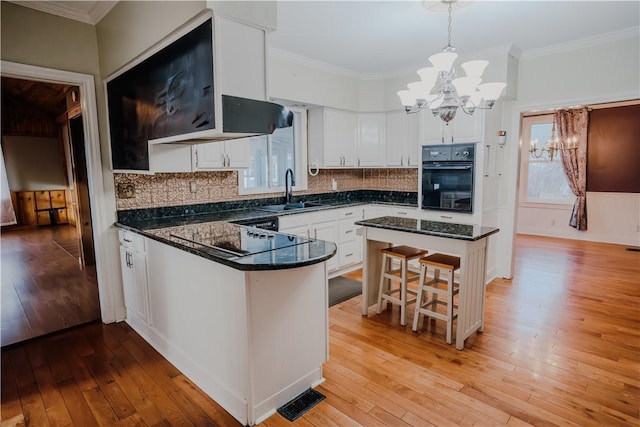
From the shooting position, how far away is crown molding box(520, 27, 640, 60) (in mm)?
3395

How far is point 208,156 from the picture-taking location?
3373mm

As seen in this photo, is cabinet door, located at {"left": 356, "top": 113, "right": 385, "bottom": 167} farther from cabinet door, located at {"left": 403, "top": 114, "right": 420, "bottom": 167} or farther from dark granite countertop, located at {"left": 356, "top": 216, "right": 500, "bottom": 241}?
dark granite countertop, located at {"left": 356, "top": 216, "right": 500, "bottom": 241}

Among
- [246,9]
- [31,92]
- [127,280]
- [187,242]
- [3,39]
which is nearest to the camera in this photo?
[246,9]

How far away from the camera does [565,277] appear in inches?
175

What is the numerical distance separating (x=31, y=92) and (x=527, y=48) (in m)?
7.61

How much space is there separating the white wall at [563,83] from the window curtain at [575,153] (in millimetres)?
3344

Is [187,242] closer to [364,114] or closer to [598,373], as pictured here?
[598,373]

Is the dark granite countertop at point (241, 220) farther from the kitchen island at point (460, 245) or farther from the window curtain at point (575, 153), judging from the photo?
the window curtain at point (575, 153)

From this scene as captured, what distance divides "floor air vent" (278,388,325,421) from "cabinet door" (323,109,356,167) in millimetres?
3057

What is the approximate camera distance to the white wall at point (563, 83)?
347 centimetres

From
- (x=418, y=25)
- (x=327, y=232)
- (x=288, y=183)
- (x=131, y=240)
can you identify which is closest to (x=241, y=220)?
(x=131, y=240)

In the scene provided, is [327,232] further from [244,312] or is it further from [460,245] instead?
[244,312]

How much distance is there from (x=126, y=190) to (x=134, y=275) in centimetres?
81

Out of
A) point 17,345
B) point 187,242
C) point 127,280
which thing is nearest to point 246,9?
point 187,242
